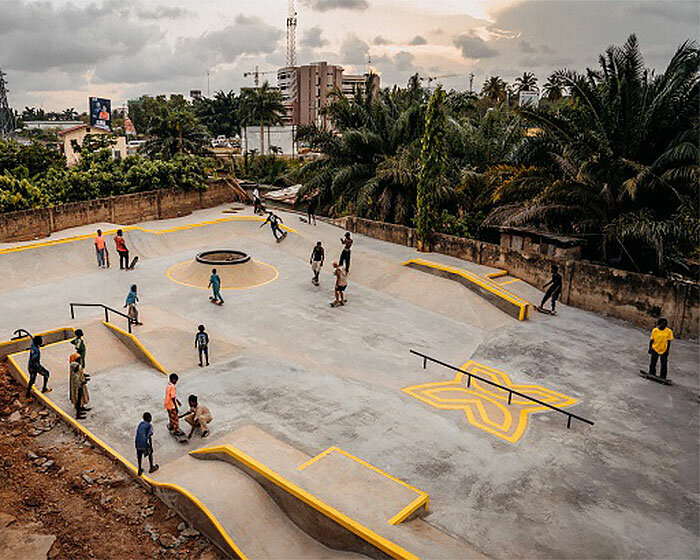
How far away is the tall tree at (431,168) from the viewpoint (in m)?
21.2

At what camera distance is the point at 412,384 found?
12641mm

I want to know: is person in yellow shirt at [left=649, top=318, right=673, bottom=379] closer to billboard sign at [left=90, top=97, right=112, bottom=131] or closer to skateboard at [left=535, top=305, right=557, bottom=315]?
skateboard at [left=535, top=305, right=557, bottom=315]

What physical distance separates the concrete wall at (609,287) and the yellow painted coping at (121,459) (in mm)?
13945

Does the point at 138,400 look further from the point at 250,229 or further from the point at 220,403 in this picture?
the point at 250,229

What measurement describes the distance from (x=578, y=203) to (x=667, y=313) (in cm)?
480

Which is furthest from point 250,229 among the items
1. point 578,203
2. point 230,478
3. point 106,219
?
point 230,478

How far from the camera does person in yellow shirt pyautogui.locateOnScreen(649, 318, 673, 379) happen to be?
40.0 ft

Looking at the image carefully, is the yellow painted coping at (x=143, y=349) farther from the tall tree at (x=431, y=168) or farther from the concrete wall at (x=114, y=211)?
the tall tree at (x=431, y=168)

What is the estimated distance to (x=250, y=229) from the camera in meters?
27.0

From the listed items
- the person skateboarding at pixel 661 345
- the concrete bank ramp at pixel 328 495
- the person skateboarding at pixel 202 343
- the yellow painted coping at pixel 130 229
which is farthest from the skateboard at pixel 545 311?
the yellow painted coping at pixel 130 229

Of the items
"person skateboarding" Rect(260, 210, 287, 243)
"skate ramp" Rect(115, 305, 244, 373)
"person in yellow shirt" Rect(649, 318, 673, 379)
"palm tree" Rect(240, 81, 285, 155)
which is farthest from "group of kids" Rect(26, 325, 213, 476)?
"palm tree" Rect(240, 81, 285, 155)

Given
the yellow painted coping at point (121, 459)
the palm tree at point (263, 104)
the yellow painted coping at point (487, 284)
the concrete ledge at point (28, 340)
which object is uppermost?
the palm tree at point (263, 104)

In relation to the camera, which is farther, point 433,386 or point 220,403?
point 433,386

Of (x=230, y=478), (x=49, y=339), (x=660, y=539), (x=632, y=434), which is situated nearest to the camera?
(x=660, y=539)
